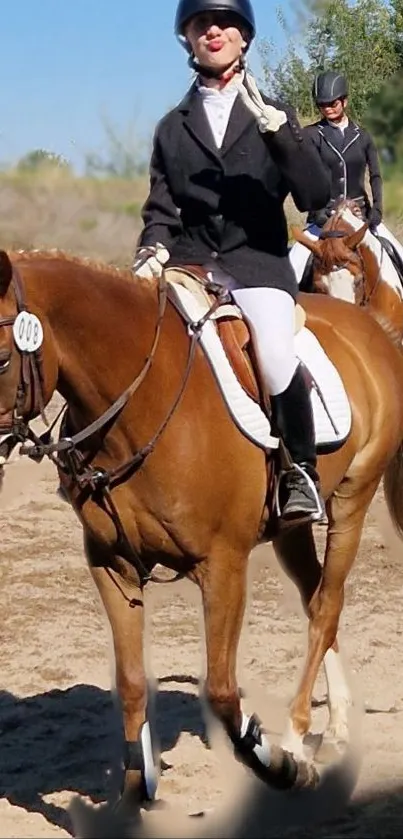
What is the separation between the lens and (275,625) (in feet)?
25.1

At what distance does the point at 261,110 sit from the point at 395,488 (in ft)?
8.98

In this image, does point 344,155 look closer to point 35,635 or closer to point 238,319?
point 35,635

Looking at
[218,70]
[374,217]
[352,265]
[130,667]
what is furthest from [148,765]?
[374,217]

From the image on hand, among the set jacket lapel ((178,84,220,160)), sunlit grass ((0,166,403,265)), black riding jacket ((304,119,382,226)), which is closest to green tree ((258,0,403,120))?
sunlit grass ((0,166,403,265))

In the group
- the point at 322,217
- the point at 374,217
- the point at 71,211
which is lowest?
the point at 71,211

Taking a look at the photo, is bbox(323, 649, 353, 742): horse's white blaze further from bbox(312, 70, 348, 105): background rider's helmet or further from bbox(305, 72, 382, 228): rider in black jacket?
bbox(312, 70, 348, 105): background rider's helmet

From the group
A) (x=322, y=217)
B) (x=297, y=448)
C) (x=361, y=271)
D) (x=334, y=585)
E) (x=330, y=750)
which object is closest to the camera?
(x=297, y=448)

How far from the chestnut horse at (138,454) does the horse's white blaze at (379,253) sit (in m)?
A: 5.27

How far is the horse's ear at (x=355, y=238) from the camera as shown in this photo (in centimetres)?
977

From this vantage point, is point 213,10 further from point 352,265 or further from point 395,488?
point 352,265

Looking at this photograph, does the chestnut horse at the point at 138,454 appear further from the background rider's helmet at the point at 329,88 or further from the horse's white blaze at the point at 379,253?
the background rider's helmet at the point at 329,88

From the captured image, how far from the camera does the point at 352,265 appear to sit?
981 centimetres

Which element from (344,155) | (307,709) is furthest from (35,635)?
(344,155)

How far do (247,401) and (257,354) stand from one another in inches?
→ 7.7
